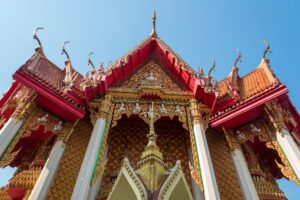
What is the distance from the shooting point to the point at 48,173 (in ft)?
17.4

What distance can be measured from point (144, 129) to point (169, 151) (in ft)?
3.25

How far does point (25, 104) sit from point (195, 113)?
12.8 ft

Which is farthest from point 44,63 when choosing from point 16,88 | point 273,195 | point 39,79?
point 273,195

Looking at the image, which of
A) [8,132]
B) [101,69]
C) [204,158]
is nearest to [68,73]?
[101,69]

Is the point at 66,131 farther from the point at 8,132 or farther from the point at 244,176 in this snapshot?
the point at 244,176

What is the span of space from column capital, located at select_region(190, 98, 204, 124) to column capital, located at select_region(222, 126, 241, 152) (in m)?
0.65

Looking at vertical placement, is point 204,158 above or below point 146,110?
below

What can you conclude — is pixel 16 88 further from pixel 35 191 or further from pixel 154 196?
pixel 154 196

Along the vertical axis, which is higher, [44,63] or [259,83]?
[44,63]

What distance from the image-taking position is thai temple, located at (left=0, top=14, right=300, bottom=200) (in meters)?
5.21

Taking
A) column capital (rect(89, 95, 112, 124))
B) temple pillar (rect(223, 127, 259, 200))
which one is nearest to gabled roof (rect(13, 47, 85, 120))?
column capital (rect(89, 95, 112, 124))

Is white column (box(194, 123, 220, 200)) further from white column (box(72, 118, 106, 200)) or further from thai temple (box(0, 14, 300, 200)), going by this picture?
white column (box(72, 118, 106, 200))

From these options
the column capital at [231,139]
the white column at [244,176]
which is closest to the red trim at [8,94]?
the column capital at [231,139]

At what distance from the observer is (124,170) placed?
3217mm
